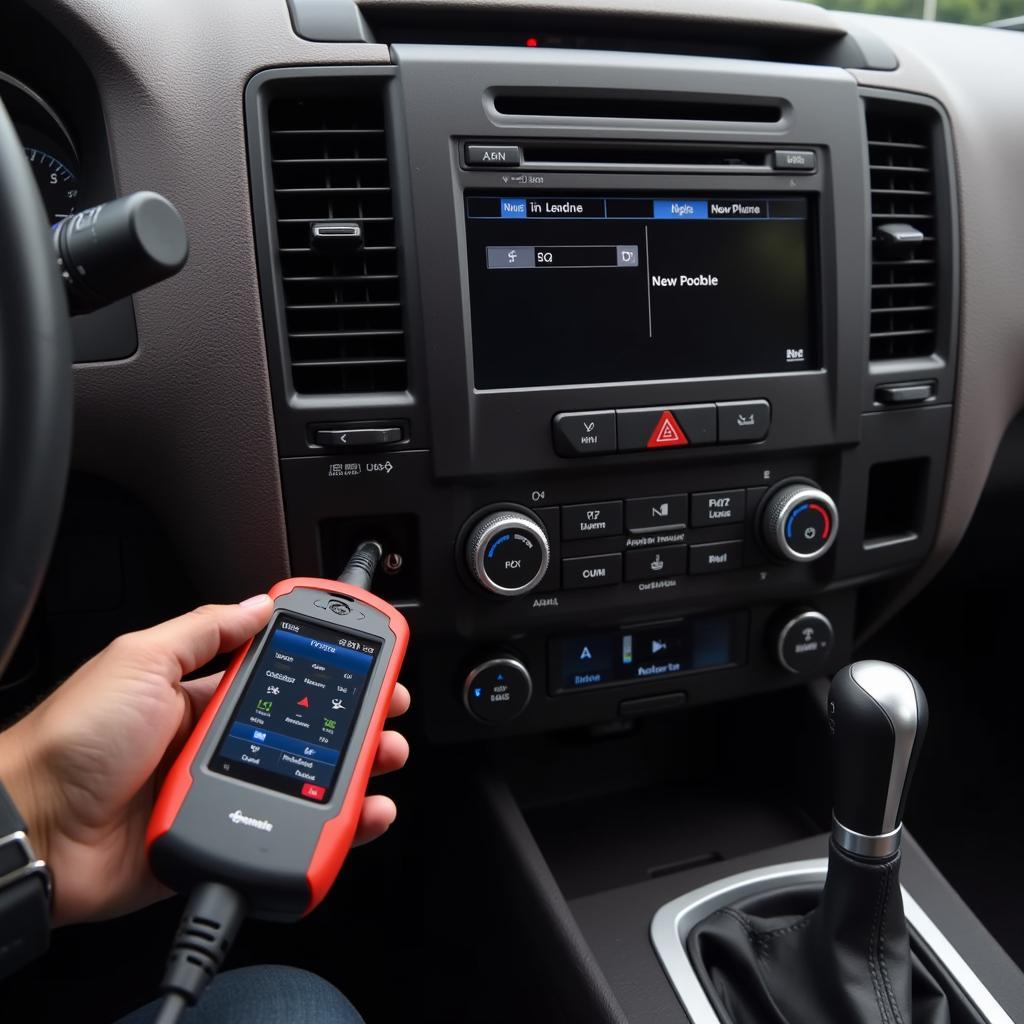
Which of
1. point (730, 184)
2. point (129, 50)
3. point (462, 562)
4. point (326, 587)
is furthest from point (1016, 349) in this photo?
point (129, 50)

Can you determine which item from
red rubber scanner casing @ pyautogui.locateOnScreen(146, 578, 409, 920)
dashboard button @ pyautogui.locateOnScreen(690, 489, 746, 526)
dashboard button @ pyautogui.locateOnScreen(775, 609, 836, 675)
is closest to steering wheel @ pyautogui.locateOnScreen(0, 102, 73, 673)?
red rubber scanner casing @ pyautogui.locateOnScreen(146, 578, 409, 920)

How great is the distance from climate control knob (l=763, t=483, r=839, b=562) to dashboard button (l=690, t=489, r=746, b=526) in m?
0.03

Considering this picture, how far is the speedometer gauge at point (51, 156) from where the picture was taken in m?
0.89

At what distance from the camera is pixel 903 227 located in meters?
1.06

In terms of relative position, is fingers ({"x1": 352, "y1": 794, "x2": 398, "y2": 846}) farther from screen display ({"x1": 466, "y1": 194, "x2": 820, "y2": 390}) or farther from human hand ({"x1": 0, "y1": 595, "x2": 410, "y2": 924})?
screen display ({"x1": 466, "y1": 194, "x2": 820, "y2": 390})

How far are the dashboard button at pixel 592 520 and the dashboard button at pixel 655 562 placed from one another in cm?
3

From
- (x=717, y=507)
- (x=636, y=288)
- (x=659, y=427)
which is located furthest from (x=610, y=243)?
(x=717, y=507)

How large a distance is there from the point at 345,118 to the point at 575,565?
46 cm

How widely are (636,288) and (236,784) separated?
56cm

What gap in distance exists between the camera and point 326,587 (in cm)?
85

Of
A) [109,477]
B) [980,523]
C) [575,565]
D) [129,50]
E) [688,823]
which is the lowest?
[688,823]

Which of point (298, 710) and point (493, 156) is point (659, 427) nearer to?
point (493, 156)

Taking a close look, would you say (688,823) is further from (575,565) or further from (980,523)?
(980,523)

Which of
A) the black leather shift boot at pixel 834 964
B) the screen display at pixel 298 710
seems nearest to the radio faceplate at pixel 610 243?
the screen display at pixel 298 710
